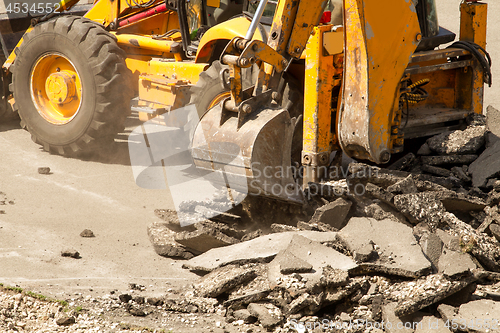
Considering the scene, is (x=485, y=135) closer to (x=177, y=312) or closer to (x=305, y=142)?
(x=305, y=142)

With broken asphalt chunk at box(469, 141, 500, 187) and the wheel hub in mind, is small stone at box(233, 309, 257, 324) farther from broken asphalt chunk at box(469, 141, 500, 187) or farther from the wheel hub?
the wheel hub

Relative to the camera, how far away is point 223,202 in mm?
4750

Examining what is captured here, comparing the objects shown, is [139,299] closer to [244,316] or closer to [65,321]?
[65,321]

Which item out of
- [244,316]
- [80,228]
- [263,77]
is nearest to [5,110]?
[80,228]

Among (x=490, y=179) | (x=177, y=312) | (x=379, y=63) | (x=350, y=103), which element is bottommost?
(x=177, y=312)

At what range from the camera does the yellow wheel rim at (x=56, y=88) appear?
262 inches

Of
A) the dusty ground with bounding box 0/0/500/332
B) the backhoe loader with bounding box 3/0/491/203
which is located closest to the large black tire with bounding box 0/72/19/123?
the backhoe loader with bounding box 3/0/491/203

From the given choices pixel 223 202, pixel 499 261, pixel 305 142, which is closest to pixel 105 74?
pixel 223 202

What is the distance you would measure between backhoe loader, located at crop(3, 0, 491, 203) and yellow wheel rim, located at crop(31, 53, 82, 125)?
2 centimetres

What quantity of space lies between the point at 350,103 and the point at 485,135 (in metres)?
1.62

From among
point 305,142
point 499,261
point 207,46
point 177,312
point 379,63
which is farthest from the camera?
point 207,46

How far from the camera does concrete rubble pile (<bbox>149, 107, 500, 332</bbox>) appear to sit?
312 cm

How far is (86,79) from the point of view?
20.9ft

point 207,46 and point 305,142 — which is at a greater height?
point 207,46
